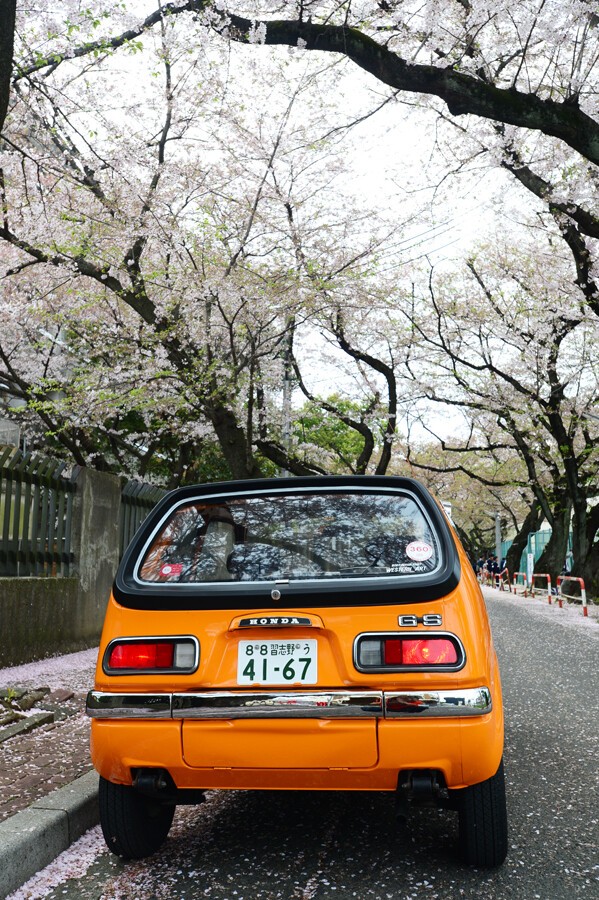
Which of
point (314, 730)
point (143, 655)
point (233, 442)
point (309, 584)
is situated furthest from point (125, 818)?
point (233, 442)

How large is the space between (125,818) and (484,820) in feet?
4.75

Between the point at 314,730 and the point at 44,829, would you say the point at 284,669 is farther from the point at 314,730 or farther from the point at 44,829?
the point at 44,829

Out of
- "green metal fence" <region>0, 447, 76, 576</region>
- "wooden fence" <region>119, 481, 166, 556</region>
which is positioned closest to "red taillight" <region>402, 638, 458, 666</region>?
"green metal fence" <region>0, 447, 76, 576</region>

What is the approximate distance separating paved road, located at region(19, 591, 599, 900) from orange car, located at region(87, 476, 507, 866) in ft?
0.56

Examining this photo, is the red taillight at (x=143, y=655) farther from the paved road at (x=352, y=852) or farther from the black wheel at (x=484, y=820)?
the black wheel at (x=484, y=820)

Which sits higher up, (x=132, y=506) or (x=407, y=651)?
(x=132, y=506)

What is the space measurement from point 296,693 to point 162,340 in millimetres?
10819

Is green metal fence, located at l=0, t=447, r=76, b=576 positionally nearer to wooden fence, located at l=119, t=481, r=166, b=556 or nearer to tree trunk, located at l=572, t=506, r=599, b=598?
wooden fence, located at l=119, t=481, r=166, b=556

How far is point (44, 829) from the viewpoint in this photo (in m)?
3.49

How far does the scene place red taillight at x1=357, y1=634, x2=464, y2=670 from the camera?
305cm

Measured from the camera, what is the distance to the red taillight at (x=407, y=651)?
305cm

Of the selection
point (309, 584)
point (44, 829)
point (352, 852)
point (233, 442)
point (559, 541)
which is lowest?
point (352, 852)

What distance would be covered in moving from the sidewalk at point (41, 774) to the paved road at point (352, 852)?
0.34 feet

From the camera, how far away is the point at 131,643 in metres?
3.26
